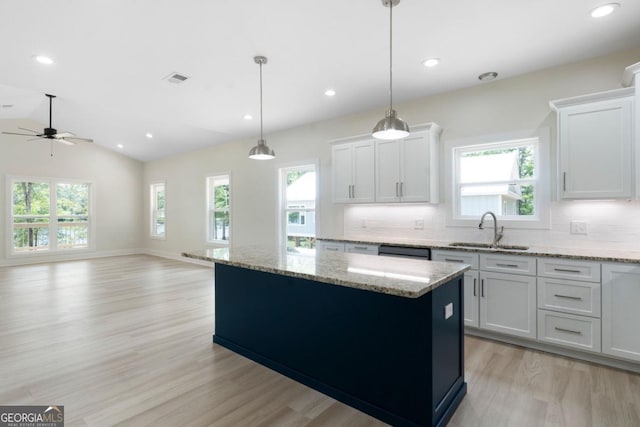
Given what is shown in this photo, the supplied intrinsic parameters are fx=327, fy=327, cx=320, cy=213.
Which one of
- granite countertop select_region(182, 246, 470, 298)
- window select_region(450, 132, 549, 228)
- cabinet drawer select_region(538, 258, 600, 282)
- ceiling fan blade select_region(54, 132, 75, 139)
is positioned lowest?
cabinet drawer select_region(538, 258, 600, 282)

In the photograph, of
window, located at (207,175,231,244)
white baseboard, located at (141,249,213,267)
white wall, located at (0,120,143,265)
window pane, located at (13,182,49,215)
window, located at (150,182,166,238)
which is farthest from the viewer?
window, located at (150,182,166,238)

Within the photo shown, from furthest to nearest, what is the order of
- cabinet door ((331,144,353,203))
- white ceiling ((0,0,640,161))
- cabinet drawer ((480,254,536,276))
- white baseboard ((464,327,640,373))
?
cabinet door ((331,144,353,203)), cabinet drawer ((480,254,536,276)), white baseboard ((464,327,640,373)), white ceiling ((0,0,640,161))

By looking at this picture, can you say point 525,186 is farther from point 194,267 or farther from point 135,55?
point 194,267

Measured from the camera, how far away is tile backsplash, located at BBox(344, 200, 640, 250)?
2.96 metres

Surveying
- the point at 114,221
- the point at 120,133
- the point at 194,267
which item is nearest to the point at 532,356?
the point at 194,267

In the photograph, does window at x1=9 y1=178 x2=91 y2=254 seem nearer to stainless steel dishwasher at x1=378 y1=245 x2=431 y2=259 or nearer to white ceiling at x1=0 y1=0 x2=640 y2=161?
white ceiling at x1=0 y1=0 x2=640 y2=161

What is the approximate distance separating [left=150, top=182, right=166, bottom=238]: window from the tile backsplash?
255 inches

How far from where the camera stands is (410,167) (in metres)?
3.90

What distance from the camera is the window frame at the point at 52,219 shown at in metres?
7.38

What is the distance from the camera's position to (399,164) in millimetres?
3977

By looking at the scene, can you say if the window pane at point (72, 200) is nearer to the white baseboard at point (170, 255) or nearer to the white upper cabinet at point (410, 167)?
the white baseboard at point (170, 255)

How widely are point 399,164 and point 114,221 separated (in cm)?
844

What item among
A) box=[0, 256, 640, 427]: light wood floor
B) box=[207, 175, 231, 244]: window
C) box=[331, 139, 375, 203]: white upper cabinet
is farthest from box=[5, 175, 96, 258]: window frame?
box=[331, 139, 375, 203]: white upper cabinet

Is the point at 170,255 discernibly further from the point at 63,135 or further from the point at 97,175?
the point at 63,135
